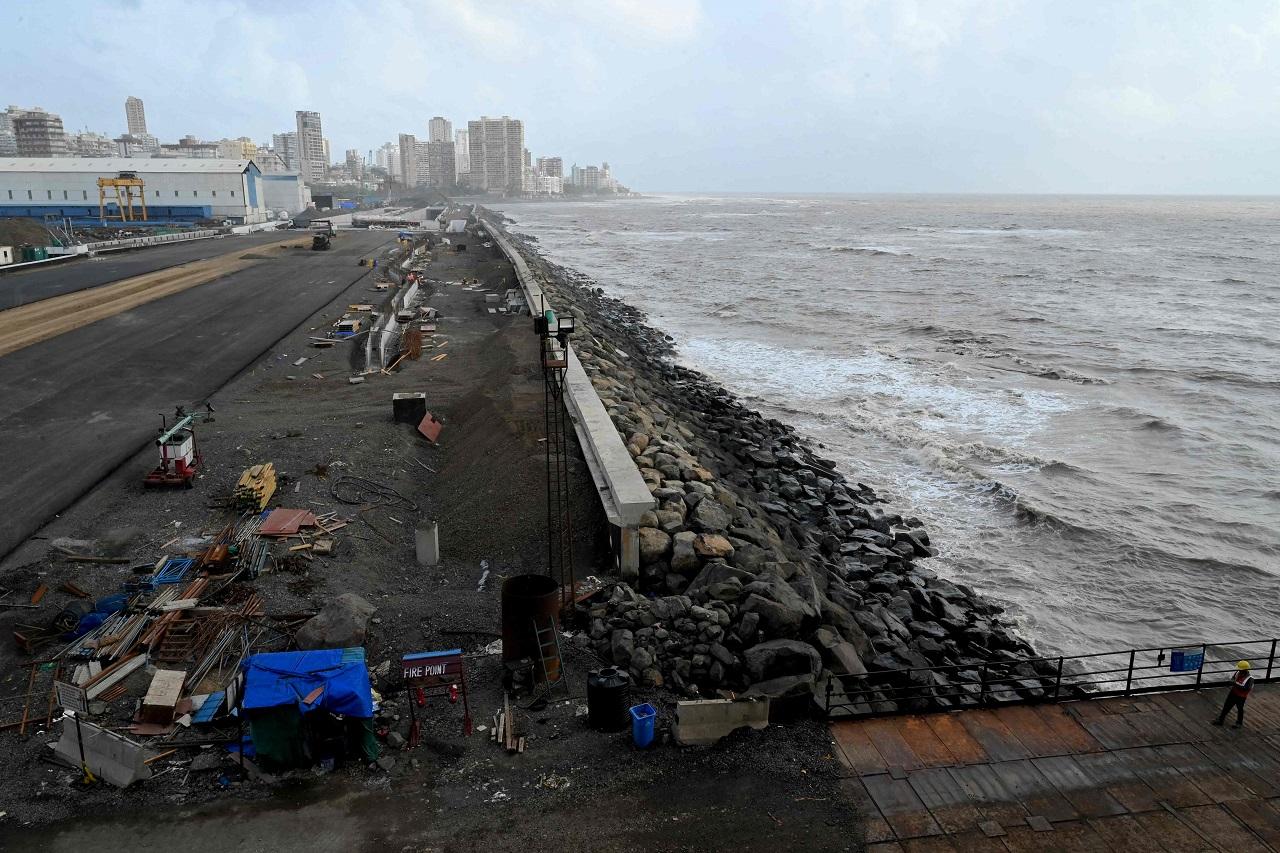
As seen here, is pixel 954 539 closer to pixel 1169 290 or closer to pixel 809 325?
pixel 809 325

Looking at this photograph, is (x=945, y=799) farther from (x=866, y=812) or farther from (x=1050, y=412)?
(x=1050, y=412)

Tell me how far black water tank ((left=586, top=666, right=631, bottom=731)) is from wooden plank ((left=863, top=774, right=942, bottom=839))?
242 cm

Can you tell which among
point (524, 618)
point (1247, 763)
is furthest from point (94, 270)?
point (1247, 763)

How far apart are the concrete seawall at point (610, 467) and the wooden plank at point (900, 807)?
4.69m

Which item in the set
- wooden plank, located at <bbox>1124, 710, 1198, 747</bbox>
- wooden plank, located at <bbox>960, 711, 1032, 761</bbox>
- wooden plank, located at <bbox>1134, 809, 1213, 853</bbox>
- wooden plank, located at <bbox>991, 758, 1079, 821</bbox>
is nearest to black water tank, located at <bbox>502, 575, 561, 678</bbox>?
wooden plank, located at <bbox>960, 711, 1032, 761</bbox>

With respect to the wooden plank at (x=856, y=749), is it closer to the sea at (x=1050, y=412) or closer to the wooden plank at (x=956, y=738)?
the wooden plank at (x=956, y=738)

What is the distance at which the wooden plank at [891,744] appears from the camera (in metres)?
8.09

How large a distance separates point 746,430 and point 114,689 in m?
16.2

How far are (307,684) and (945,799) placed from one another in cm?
599

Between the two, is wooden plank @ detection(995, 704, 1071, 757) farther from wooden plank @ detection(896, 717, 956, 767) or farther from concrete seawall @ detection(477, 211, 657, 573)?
concrete seawall @ detection(477, 211, 657, 573)

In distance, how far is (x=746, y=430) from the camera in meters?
22.6

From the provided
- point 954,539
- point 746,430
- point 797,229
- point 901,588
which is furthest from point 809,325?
point 797,229

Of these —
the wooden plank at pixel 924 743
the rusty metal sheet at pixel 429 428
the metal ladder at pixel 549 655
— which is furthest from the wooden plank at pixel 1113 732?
the rusty metal sheet at pixel 429 428

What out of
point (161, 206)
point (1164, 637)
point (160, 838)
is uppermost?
point (161, 206)
